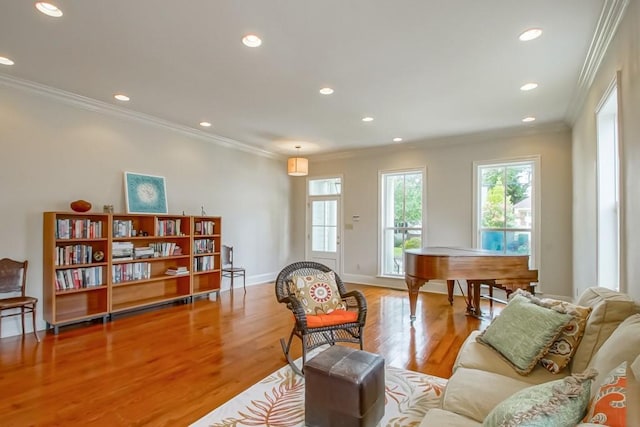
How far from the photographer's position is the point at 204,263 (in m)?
5.50

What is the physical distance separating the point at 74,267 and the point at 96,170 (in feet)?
4.20

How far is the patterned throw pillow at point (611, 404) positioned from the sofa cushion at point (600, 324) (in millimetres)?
706

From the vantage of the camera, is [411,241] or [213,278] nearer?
[213,278]

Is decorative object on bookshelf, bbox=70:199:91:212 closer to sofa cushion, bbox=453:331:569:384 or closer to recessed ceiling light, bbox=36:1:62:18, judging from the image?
recessed ceiling light, bbox=36:1:62:18

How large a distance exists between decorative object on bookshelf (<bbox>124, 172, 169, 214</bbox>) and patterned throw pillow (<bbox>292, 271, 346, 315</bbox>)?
2.87m

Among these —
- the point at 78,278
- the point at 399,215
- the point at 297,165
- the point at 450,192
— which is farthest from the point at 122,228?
the point at 450,192

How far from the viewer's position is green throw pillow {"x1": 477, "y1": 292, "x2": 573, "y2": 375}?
5.88 ft

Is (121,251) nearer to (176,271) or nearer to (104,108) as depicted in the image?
(176,271)

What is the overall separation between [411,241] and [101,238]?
4960 millimetres

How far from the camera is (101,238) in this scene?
4.15m

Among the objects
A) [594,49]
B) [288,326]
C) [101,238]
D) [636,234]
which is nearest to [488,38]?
[594,49]

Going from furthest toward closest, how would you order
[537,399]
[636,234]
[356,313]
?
[356,313] → [636,234] → [537,399]

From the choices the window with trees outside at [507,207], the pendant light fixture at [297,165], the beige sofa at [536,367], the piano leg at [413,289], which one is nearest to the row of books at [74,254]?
the pendant light fixture at [297,165]

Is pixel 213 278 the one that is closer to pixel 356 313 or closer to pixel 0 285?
pixel 0 285
